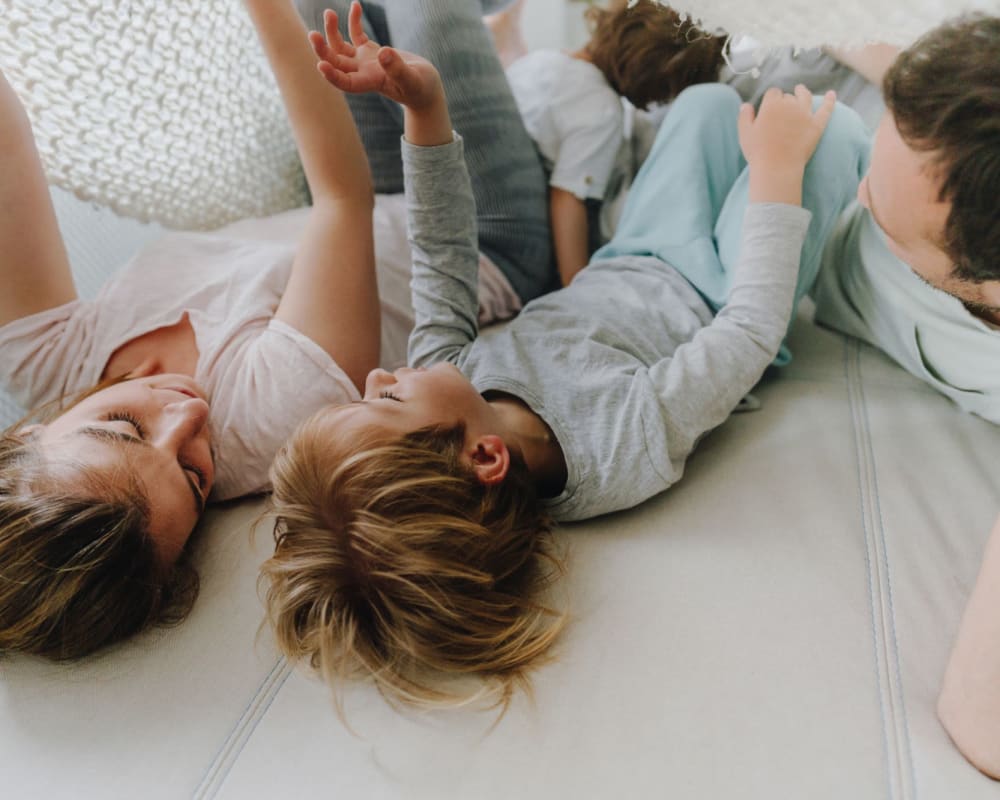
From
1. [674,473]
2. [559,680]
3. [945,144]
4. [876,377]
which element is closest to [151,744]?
[559,680]

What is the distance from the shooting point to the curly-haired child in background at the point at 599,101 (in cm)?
95

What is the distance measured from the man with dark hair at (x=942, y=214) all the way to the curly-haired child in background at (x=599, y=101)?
0.35 m

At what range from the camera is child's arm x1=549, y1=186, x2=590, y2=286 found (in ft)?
3.16

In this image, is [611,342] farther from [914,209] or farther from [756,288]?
[914,209]

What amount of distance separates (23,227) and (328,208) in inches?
12.1

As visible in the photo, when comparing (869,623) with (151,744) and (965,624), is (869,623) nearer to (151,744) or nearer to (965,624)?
(965,624)

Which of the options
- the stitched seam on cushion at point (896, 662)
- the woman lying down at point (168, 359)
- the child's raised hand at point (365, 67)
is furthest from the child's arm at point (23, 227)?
the stitched seam on cushion at point (896, 662)

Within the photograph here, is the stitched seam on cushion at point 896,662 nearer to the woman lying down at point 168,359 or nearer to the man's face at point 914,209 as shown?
the man's face at point 914,209

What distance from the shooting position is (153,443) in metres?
0.62

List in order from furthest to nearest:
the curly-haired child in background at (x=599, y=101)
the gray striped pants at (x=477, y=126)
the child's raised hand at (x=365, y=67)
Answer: the curly-haired child in background at (x=599, y=101) < the gray striped pants at (x=477, y=126) < the child's raised hand at (x=365, y=67)

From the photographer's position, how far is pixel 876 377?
0.77m

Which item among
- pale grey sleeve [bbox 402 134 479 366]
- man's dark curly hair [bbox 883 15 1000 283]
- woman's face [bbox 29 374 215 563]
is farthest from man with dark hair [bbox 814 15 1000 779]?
woman's face [bbox 29 374 215 563]

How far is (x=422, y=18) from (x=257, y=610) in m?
0.69

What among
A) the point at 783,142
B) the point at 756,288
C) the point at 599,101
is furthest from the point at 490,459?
the point at 599,101
